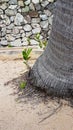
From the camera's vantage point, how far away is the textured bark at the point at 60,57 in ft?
9.56

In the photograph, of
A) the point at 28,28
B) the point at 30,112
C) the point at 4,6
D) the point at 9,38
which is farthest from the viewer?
the point at 9,38

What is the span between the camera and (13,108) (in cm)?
307

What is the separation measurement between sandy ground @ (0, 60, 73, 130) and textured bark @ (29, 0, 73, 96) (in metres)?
0.12

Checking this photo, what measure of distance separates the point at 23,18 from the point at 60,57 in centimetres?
457

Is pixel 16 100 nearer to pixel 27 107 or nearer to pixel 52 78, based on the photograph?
pixel 27 107

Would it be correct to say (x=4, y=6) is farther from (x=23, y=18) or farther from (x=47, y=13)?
(x=47, y=13)

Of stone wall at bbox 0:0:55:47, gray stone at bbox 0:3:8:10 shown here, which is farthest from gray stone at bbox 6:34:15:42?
gray stone at bbox 0:3:8:10

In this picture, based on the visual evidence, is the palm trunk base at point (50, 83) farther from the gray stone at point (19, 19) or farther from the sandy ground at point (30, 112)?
the gray stone at point (19, 19)

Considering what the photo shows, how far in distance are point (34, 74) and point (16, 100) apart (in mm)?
272

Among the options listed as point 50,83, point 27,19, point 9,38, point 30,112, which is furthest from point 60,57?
point 9,38

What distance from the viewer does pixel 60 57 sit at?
9.95ft

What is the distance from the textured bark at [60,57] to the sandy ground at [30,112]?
12 cm

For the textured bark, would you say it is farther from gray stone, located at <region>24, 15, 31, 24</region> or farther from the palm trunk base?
gray stone, located at <region>24, 15, 31, 24</region>

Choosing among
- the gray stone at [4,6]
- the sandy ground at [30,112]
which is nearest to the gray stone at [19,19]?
the gray stone at [4,6]
